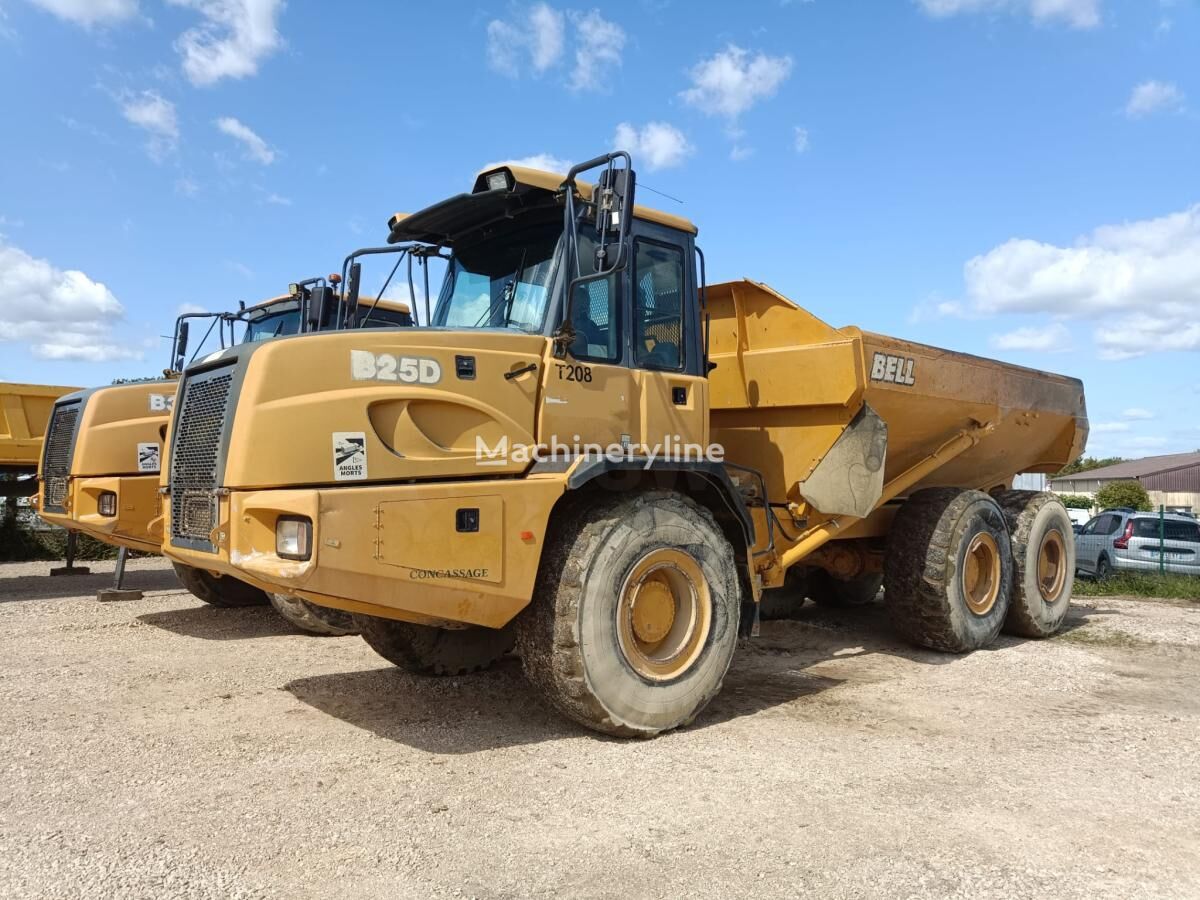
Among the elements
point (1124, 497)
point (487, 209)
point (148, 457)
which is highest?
point (487, 209)

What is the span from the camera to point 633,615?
5.25 meters

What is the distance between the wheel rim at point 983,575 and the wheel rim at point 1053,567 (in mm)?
1138

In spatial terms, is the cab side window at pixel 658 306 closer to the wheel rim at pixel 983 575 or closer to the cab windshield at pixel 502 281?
the cab windshield at pixel 502 281

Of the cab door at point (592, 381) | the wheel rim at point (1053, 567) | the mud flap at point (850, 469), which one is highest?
the cab door at point (592, 381)

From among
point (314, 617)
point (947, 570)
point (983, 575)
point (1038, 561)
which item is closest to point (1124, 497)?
point (1038, 561)

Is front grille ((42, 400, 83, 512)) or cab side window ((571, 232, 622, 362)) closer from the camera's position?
cab side window ((571, 232, 622, 362))

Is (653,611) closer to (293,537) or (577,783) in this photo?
(577,783)

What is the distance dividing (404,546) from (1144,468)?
6304 cm

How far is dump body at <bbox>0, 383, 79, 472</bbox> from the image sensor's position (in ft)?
35.5

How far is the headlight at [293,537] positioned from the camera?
4.19 metres

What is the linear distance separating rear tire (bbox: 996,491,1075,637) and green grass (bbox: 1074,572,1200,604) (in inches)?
191

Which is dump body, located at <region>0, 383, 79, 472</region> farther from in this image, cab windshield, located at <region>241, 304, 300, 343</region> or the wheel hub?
the wheel hub

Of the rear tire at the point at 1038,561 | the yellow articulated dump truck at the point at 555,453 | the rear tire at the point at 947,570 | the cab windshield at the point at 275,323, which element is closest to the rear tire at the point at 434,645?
the yellow articulated dump truck at the point at 555,453

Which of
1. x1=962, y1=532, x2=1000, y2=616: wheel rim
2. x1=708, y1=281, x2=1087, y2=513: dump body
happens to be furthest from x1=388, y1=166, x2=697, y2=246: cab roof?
x1=962, y1=532, x2=1000, y2=616: wheel rim
